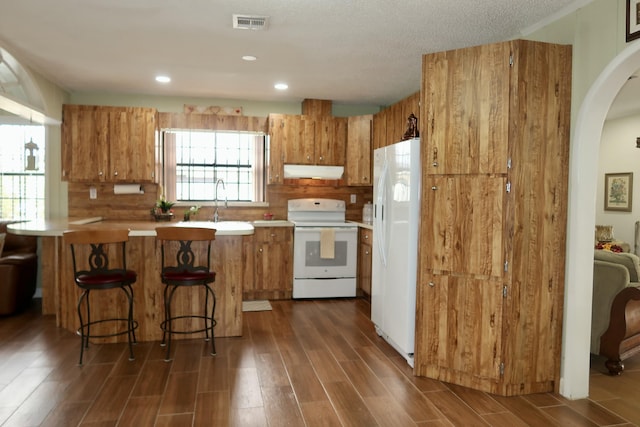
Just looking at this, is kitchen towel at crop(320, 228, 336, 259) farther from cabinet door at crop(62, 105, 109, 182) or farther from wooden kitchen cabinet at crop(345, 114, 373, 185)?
cabinet door at crop(62, 105, 109, 182)

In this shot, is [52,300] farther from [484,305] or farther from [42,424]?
[484,305]

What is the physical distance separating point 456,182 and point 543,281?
90 cm

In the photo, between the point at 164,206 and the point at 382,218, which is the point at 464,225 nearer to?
the point at 382,218

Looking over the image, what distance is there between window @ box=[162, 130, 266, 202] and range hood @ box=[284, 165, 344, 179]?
0.54 m

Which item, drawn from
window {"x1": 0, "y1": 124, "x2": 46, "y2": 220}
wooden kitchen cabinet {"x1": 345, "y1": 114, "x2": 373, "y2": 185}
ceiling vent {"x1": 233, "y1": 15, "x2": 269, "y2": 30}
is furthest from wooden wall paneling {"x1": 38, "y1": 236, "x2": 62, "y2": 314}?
wooden kitchen cabinet {"x1": 345, "y1": 114, "x2": 373, "y2": 185}

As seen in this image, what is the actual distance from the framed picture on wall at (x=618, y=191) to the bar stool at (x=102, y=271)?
727cm

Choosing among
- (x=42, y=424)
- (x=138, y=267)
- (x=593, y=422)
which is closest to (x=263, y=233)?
(x=138, y=267)

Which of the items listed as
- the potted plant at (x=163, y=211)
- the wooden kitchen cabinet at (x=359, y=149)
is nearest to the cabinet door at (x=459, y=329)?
the wooden kitchen cabinet at (x=359, y=149)

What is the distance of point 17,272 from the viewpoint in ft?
16.1

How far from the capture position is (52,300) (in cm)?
488

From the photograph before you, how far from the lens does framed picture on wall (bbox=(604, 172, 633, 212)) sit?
723 centimetres

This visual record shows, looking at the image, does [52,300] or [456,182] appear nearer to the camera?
[456,182]

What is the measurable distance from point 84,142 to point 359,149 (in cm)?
343

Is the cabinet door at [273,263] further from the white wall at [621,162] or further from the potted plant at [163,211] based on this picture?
the white wall at [621,162]
